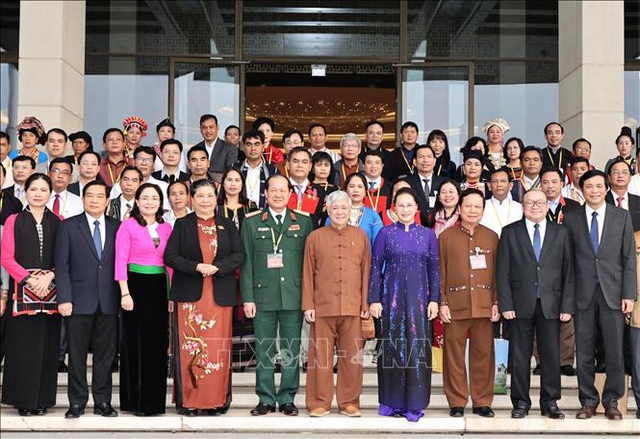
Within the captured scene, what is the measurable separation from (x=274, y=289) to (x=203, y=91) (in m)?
6.12

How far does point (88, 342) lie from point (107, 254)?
0.68 m

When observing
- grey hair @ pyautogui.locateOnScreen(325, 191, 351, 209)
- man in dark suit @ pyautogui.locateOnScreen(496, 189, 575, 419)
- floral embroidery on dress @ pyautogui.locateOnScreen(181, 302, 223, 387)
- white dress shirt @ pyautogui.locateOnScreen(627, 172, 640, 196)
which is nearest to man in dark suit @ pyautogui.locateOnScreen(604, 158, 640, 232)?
white dress shirt @ pyautogui.locateOnScreen(627, 172, 640, 196)

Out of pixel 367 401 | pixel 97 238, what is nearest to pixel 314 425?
pixel 367 401

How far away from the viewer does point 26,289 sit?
670cm

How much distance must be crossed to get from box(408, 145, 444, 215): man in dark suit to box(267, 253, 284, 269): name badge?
6.37 feet

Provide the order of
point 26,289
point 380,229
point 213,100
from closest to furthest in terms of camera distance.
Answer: point 26,289 → point 380,229 → point 213,100

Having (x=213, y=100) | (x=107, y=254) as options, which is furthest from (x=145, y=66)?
(x=107, y=254)

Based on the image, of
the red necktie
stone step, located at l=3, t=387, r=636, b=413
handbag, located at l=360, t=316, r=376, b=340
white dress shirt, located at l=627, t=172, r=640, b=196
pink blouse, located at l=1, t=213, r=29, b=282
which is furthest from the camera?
white dress shirt, located at l=627, t=172, r=640, b=196

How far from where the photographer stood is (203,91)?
40.6 ft

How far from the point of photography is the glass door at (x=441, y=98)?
1234 centimetres

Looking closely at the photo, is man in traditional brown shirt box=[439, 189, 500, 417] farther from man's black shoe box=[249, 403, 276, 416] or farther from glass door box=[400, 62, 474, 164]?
glass door box=[400, 62, 474, 164]

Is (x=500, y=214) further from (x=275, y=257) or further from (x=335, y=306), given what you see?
(x=275, y=257)

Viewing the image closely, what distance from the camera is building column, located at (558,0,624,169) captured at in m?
10.3

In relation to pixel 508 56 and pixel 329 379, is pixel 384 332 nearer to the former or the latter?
pixel 329 379
